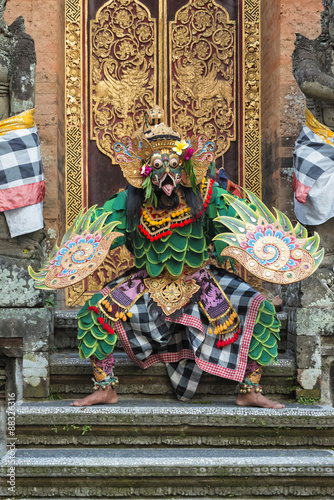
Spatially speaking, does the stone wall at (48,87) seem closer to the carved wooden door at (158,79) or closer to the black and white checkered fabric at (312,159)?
the carved wooden door at (158,79)

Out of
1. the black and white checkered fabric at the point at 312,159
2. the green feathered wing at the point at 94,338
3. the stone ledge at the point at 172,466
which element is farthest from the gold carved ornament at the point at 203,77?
the stone ledge at the point at 172,466

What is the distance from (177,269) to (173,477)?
1.30 meters

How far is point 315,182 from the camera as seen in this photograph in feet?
14.0

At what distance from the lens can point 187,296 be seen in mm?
3875

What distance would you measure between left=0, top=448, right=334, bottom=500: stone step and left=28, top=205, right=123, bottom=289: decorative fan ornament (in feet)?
3.53

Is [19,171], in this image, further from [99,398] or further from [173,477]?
[173,477]

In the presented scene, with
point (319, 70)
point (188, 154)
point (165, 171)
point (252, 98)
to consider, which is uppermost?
point (319, 70)

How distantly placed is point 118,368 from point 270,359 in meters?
1.07

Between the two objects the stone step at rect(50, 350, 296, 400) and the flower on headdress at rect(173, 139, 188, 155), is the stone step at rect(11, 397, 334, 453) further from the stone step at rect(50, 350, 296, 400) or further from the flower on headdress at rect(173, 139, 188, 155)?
the flower on headdress at rect(173, 139, 188, 155)

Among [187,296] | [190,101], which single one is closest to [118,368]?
[187,296]

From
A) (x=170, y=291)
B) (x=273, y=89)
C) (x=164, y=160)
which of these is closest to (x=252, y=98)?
(x=273, y=89)

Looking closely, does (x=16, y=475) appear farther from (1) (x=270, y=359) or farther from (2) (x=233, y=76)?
(2) (x=233, y=76)

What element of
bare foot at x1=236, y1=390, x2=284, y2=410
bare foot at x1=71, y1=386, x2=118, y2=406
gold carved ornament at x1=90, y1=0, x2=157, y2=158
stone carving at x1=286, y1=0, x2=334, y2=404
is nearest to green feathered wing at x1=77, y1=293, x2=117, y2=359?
bare foot at x1=71, y1=386, x2=118, y2=406

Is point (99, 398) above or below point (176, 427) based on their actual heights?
above
